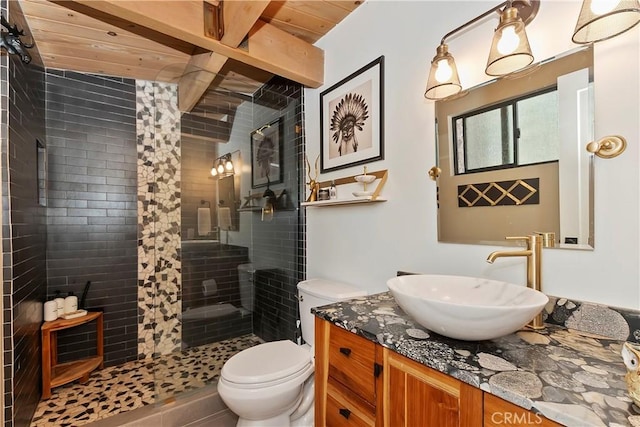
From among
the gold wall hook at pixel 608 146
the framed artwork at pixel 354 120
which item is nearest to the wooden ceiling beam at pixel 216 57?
the framed artwork at pixel 354 120

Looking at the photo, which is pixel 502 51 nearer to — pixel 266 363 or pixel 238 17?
pixel 238 17

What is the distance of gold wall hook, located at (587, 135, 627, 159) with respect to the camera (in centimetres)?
85

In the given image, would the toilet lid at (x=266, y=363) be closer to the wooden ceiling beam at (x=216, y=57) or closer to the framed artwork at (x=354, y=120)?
the framed artwork at (x=354, y=120)

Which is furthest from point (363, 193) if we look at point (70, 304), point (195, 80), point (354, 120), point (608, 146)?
point (70, 304)

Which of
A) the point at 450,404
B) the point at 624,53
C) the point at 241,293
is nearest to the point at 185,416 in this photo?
the point at 241,293

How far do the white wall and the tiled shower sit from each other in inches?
17.3

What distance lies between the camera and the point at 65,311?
214 centimetres

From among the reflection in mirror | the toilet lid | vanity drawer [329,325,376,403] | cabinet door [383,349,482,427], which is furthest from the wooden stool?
cabinet door [383,349,482,427]

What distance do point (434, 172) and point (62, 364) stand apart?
297 cm

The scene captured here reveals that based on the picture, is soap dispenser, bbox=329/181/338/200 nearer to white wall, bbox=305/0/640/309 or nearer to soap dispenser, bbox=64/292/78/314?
white wall, bbox=305/0/640/309

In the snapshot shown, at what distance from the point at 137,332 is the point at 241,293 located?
3.01 feet

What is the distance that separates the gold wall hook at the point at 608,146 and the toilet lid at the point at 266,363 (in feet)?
4.97

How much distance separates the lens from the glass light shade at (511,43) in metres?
0.95

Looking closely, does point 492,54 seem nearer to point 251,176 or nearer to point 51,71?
point 251,176
